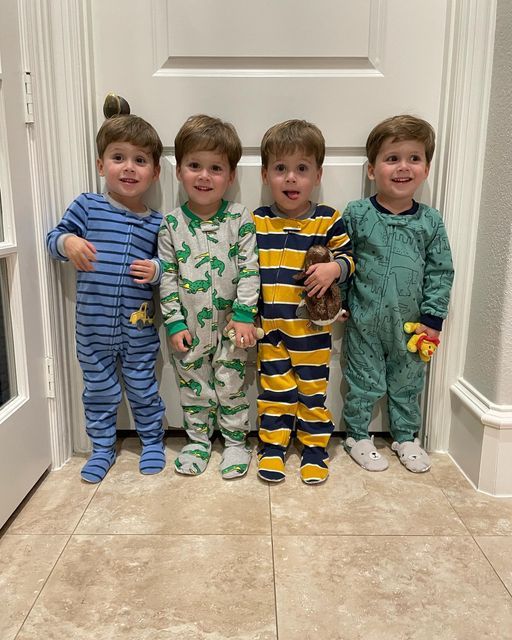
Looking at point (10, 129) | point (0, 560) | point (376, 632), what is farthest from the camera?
point (10, 129)

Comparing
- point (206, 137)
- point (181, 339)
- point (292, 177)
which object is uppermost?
point (206, 137)

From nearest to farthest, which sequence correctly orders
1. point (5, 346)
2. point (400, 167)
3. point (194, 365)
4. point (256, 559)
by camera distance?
point (256, 559)
point (5, 346)
point (400, 167)
point (194, 365)

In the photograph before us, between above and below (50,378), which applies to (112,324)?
above

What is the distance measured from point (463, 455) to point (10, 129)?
1491mm

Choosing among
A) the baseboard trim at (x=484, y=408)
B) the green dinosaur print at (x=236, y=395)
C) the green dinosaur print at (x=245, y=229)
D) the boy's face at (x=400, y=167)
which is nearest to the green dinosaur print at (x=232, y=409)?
the green dinosaur print at (x=236, y=395)

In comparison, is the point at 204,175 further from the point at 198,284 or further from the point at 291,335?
the point at 291,335

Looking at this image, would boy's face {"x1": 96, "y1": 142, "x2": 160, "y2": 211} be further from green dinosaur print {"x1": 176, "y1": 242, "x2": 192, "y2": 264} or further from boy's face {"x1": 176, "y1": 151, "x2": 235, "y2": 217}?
green dinosaur print {"x1": 176, "y1": 242, "x2": 192, "y2": 264}

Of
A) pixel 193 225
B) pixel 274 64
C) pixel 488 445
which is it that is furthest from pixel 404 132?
pixel 488 445

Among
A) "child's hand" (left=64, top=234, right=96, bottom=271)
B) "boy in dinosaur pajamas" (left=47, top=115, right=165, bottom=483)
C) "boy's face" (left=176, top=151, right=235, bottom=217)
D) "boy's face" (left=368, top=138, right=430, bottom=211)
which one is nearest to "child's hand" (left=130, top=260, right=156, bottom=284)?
"boy in dinosaur pajamas" (left=47, top=115, right=165, bottom=483)

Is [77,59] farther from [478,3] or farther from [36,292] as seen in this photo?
[478,3]

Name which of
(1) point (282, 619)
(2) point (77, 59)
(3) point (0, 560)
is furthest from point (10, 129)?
(1) point (282, 619)

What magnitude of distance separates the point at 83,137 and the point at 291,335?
31.5 inches

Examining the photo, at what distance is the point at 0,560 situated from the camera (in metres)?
1.13

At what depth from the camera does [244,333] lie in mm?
1455
